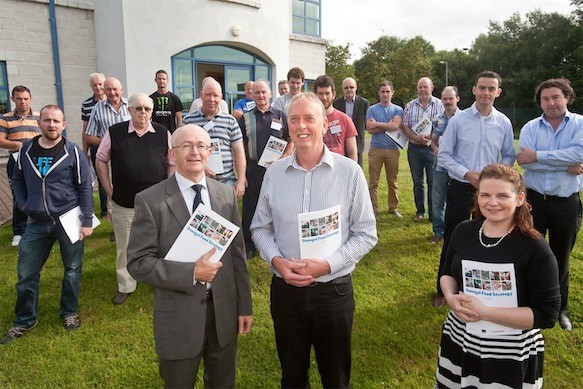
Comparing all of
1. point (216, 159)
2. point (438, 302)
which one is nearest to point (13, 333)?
point (216, 159)

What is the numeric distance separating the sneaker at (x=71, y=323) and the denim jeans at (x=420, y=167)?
5.36 metres

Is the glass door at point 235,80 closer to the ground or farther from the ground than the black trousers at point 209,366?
farther from the ground

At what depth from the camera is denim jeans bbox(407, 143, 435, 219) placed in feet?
23.0

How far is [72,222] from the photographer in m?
3.85

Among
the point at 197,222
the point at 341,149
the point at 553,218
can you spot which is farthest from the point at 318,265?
the point at 341,149

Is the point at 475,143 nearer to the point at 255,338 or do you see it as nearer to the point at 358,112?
the point at 255,338

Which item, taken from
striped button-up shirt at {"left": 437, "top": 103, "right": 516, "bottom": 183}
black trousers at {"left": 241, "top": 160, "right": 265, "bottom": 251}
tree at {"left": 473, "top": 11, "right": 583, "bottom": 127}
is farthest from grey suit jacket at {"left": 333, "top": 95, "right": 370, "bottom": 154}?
tree at {"left": 473, "top": 11, "right": 583, "bottom": 127}

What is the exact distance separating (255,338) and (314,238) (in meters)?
1.94

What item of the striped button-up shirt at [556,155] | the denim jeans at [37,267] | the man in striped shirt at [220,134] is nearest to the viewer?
the striped button-up shirt at [556,155]

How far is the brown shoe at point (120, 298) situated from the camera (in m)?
4.50

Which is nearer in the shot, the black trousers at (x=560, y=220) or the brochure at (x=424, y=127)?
the black trousers at (x=560, y=220)

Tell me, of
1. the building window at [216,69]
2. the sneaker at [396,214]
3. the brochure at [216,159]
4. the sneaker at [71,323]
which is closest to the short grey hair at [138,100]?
the brochure at [216,159]

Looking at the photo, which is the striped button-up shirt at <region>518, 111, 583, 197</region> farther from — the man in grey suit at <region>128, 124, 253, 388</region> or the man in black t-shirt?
the man in black t-shirt

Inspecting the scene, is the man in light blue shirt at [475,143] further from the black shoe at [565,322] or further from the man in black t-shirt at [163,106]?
the man in black t-shirt at [163,106]
